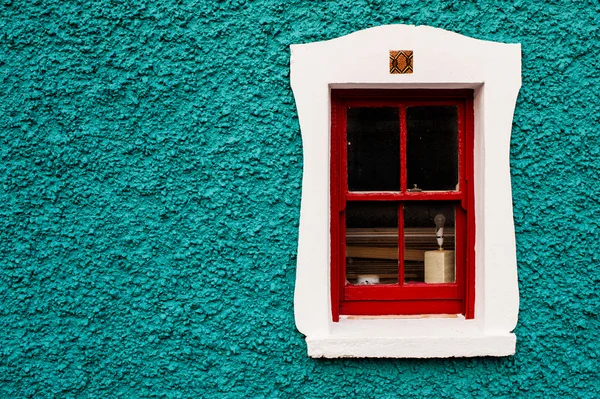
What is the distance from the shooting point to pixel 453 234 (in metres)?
2.79

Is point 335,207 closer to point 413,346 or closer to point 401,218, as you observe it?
point 401,218

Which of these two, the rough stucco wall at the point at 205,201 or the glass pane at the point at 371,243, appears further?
the glass pane at the point at 371,243

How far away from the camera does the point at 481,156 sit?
260 cm

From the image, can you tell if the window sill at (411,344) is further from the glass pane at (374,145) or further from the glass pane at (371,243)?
the glass pane at (374,145)

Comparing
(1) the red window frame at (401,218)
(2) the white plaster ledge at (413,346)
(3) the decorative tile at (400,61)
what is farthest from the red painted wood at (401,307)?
(3) the decorative tile at (400,61)

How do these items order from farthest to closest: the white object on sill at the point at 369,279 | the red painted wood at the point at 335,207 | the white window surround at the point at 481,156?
the white object on sill at the point at 369,279, the red painted wood at the point at 335,207, the white window surround at the point at 481,156

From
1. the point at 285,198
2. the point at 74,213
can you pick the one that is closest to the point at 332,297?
the point at 285,198

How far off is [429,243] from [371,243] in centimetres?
32

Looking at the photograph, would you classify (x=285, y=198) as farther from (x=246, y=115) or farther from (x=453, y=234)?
(x=453, y=234)

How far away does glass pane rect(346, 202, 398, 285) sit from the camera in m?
2.76

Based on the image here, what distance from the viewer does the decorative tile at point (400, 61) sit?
2547 mm

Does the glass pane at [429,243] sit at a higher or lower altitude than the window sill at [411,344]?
higher

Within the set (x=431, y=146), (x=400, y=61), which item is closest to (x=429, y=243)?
(x=431, y=146)

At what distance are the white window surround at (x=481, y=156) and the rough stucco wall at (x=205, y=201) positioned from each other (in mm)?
68
